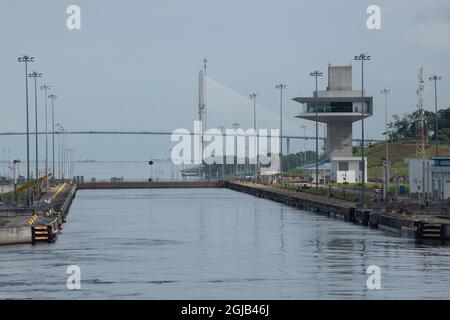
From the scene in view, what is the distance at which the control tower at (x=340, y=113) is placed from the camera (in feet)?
511

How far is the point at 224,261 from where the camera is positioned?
58281mm

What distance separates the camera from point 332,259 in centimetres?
5919

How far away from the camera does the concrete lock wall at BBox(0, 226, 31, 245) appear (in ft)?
220

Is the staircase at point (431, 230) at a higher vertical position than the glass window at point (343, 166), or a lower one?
lower

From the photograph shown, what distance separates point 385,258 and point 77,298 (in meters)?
19.9

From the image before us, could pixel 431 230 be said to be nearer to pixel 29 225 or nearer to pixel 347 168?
pixel 29 225

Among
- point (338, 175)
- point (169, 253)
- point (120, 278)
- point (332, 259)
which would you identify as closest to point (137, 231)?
point (169, 253)

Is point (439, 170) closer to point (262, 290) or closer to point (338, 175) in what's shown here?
point (262, 290)

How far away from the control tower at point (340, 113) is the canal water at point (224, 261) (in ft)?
206

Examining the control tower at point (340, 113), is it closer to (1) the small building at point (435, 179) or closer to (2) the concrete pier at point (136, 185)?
(2) the concrete pier at point (136, 185)

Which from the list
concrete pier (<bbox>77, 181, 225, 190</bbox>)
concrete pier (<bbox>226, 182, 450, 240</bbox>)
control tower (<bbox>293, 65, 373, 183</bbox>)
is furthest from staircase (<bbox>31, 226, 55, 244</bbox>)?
concrete pier (<bbox>77, 181, 225, 190</bbox>)

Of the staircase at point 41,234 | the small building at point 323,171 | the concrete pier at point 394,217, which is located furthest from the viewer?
the small building at point 323,171

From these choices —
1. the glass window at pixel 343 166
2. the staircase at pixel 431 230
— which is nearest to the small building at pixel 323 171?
the glass window at pixel 343 166

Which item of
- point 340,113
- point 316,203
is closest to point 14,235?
point 316,203
